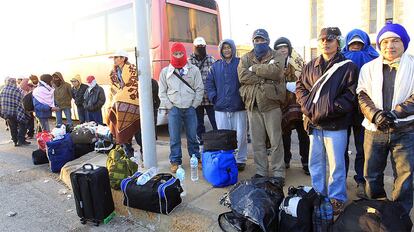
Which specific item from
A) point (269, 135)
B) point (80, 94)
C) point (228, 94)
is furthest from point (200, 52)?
point (80, 94)

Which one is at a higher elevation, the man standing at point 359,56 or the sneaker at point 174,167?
the man standing at point 359,56

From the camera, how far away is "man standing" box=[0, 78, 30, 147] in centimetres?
823

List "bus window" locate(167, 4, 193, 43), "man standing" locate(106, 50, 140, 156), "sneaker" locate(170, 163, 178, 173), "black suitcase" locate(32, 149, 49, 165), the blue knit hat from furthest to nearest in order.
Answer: "bus window" locate(167, 4, 193, 43), "black suitcase" locate(32, 149, 49, 165), "man standing" locate(106, 50, 140, 156), "sneaker" locate(170, 163, 178, 173), the blue knit hat

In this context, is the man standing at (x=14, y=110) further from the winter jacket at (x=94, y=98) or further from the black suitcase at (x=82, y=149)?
the black suitcase at (x=82, y=149)

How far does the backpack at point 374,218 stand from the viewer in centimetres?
244

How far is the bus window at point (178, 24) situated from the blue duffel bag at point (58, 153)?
11.5 feet

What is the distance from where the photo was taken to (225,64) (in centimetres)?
457

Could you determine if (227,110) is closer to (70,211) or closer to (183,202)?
(183,202)

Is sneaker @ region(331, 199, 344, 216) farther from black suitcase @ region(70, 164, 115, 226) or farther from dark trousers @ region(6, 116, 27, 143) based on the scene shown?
dark trousers @ region(6, 116, 27, 143)

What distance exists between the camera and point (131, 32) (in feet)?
27.1

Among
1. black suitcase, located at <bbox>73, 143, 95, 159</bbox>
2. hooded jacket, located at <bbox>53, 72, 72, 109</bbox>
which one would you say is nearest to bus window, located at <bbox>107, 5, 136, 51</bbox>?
hooded jacket, located at <bbox>53, 72, 72, 109</bbox>

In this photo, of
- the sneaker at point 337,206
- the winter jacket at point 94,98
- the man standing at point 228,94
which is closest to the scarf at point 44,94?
the winter jacket at point 94,98

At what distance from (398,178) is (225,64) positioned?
2511 mm

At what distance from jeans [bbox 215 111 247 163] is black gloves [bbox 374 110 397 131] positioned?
210cm
